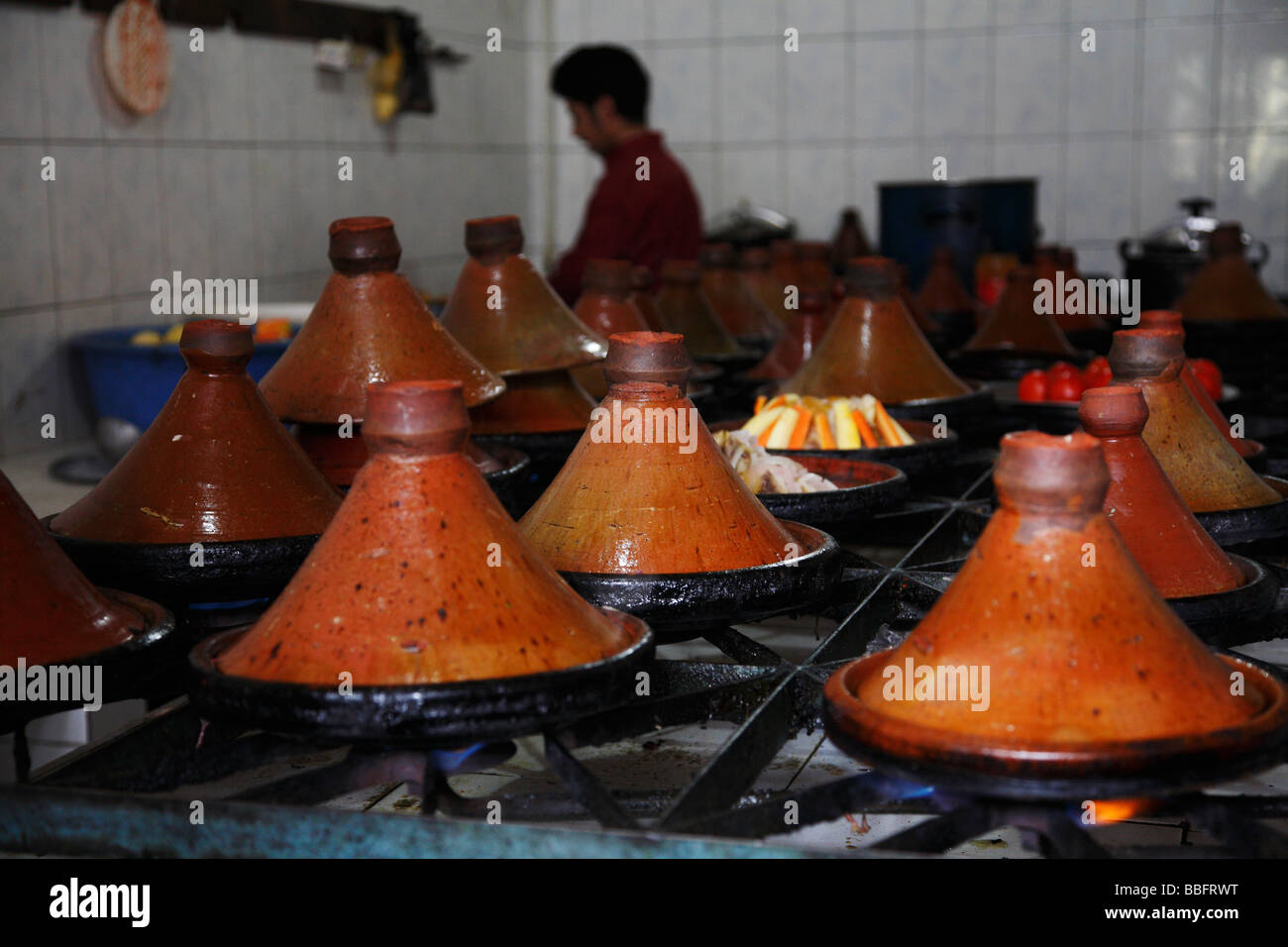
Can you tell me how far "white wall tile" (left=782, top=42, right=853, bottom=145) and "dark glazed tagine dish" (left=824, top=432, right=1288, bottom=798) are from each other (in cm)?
595

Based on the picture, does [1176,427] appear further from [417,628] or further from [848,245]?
[848,245]

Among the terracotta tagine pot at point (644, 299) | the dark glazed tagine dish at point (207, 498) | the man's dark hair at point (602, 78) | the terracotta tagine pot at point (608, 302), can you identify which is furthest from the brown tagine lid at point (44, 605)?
the man's dark hair at point (602, 78)

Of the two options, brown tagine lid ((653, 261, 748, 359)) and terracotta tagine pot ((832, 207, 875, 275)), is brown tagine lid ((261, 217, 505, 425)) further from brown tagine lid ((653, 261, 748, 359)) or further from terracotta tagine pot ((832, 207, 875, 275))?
terracotta tagine pot ((832, 207, 875, 275))

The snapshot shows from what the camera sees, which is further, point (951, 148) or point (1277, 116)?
point (951, 148)

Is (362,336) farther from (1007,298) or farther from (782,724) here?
(1007,298)

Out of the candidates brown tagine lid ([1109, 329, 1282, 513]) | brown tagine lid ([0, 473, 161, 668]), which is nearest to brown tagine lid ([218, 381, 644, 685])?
brown tagine lid ([0, 473, 161, 668])

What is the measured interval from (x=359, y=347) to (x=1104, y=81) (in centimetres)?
544

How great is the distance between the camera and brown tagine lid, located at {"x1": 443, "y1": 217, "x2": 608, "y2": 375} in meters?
1.92

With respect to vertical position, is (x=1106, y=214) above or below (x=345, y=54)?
below

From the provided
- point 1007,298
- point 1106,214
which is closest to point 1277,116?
point 1106,214

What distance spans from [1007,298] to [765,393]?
36.2 inches

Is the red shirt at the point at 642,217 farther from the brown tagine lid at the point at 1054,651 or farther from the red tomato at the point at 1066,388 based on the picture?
the brown tagine lid at the point at 1054,651

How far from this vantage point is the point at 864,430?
1921 millimetres

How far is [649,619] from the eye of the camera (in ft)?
4.15
